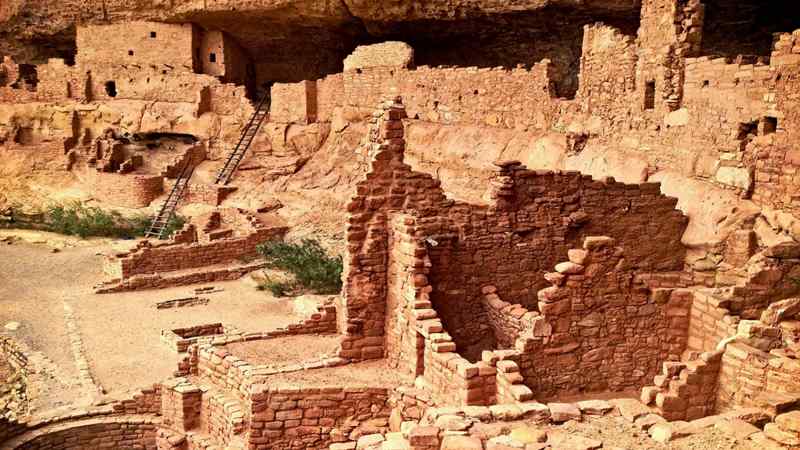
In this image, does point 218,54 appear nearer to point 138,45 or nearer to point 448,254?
point 138,45

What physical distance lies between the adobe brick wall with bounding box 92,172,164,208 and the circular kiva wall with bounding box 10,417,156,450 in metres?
11.4

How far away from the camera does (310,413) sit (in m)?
6.68

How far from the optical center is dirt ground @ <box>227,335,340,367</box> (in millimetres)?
7691

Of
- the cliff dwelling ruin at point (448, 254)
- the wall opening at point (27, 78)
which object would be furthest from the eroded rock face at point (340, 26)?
the wall opening at point (27, 78)

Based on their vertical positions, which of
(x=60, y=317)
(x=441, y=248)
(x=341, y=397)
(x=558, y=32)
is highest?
(x=558, y=32)

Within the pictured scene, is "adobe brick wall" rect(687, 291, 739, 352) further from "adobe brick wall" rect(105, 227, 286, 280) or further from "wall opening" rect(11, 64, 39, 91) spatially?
"wall opening" rect(11, 64, 39, 91)

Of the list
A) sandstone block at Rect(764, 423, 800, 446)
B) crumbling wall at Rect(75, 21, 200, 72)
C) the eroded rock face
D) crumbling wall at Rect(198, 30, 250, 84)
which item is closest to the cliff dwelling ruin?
sandstone block at Rect(764, 423, 800, 446)

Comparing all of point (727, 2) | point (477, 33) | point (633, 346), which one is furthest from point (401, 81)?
point (633, 346)

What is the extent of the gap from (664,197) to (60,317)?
9.40m

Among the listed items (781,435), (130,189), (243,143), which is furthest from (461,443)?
(243,143)

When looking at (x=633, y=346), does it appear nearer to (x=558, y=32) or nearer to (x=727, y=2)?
(x=727, y=2)

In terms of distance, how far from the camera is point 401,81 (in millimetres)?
16500

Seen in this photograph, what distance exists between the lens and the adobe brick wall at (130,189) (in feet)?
63.3

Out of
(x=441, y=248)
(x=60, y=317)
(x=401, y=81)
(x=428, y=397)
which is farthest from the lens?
(x=401, y=81)
